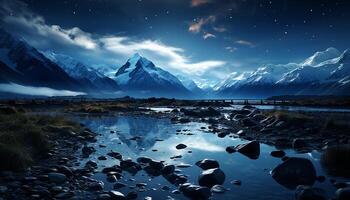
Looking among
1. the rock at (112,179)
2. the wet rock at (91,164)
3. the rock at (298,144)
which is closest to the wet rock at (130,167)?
the wet rock at (91,164)

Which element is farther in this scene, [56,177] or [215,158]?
[215,158]

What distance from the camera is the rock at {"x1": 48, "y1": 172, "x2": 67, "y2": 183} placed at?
11695mm

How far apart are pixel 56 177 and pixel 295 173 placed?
9.24 m

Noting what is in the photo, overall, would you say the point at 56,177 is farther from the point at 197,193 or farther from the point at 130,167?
the point at 197,193

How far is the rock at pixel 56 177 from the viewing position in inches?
460

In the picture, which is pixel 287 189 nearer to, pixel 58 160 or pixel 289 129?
pixel 58 160

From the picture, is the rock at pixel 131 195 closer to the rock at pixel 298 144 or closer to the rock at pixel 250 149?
the rock at pixel 250 149

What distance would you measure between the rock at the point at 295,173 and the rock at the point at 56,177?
826 centimetres

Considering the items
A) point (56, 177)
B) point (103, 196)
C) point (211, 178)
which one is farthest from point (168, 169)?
point (56, 177)

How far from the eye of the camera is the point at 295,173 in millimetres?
12789

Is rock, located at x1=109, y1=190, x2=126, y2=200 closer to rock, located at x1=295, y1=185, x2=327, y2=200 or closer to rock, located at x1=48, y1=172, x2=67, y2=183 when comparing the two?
rock, located at x1=48, y1=172, x2=67, y2=183

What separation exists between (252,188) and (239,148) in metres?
7.74

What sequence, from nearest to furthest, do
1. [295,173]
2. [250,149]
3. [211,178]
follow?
[211,178]
[295,173]
[250,149]

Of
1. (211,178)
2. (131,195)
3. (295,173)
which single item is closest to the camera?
(131,195)
